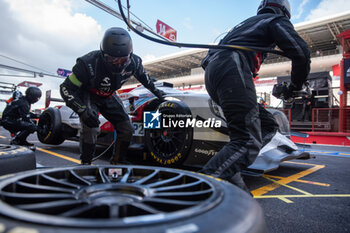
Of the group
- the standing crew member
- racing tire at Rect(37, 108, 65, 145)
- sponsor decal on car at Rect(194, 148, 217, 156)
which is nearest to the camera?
sponsor decal on car at Rect(194, 148, 217, 156)

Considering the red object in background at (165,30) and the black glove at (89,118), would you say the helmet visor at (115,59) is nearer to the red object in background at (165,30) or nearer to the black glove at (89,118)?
the black glove at (89,118)

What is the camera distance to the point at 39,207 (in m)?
0.58

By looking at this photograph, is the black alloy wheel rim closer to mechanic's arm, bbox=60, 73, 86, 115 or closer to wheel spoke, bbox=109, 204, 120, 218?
wheel spoke, bbox=109, 204, 120, 218

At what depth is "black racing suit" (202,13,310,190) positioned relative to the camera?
56.6 inches

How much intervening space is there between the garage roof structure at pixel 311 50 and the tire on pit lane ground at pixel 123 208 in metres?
19.9

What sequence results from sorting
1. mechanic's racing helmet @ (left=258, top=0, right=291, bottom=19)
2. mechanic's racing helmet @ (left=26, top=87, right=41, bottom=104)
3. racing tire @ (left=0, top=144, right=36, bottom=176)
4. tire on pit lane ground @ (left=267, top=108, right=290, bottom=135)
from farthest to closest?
mechanic's racing helmet @ (left=26, top=87, right=41, bottom=104)
tire on pit lane ground @ (left=267, top=108, right=290, bottom=135)
mechanic's racing helmet @ (left=258, top=0, right=291, bottom=19)
racing tire @ (left=0, top=144, right=36, bottom=176)

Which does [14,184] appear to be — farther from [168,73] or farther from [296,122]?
[168,73]

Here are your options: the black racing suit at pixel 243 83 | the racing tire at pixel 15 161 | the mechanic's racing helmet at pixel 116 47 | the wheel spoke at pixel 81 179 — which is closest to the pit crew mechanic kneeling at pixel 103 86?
the mechanic's racing helmet at pixel 116 47

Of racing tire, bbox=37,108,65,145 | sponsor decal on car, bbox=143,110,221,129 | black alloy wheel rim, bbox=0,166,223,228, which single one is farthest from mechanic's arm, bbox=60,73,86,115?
racing tire, bbox=37,108,65,145

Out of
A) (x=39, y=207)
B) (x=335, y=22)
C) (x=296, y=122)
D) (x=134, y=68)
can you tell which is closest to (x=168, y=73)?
(x=335, y=22)

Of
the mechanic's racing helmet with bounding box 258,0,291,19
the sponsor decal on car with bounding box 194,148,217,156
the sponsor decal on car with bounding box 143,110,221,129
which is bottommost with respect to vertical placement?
the sponsor decal on car with bounding box 194,148,217,156

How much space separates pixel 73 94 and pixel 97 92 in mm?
243

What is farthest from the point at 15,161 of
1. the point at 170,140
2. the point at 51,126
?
the point at 51,126

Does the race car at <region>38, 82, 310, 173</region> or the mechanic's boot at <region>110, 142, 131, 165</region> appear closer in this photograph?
the race car at <region>38, 82, 310, 173</region>
